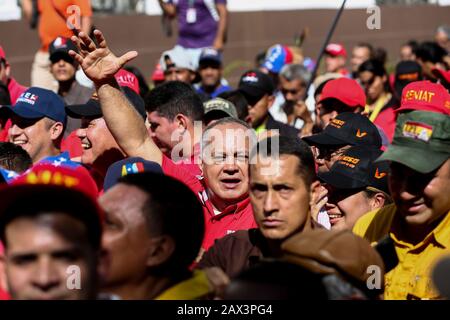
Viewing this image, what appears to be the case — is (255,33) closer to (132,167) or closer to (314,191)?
(132,167)

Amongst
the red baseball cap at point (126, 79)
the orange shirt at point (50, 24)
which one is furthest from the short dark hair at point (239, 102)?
the orange shirt at point (50, 24)

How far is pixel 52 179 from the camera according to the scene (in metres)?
3.73

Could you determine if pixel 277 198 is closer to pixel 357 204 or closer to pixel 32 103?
pixel 357 204

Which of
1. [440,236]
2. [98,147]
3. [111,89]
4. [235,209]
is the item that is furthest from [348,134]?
[440,236]

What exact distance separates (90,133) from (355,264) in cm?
395

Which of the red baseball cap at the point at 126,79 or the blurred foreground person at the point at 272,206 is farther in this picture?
the red baseball cap at the point at 126,79

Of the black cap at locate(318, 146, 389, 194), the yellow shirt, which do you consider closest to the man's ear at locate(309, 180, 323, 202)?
the yellow shirt

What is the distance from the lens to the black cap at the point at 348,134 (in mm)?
7703

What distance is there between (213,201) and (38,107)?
7.72 feet

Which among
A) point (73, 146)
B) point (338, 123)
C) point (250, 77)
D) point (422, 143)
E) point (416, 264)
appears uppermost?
point (422, 143)

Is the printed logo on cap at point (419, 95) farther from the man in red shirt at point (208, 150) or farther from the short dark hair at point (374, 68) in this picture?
the short dark hair at point (374, 68)

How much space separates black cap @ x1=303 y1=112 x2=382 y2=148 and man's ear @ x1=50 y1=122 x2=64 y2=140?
2.04 metres

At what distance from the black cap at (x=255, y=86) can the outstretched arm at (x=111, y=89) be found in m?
4.02

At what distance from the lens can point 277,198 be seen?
5.15 metres
